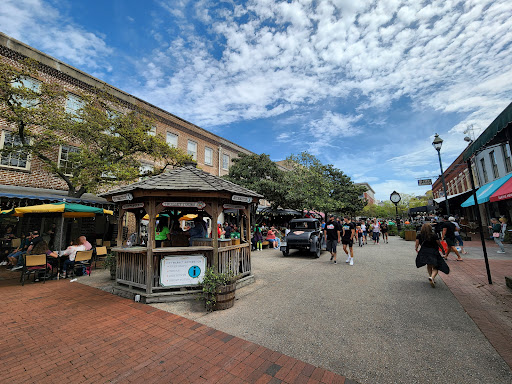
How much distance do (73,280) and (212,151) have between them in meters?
19.4

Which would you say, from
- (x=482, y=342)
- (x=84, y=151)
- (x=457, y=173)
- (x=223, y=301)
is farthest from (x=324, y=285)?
(x=457, y=173)

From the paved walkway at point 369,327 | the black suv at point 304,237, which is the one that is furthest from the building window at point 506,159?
the paved walkway at point 369,327

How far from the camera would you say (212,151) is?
25.8 metres

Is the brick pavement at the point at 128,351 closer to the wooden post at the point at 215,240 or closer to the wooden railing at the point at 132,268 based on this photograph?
the wooden railing at the point at 132,268

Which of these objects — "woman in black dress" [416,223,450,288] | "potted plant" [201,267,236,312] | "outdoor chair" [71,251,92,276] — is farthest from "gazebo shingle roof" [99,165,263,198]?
"woman in black dress" [416,223,450,288]

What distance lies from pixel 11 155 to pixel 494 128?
62.5 feet

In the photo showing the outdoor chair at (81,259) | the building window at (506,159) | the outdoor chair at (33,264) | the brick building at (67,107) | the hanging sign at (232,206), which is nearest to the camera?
the hanging sign at (232,206)

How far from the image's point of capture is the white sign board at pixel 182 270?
5844 millimetres

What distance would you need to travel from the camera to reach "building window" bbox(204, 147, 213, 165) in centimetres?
2474

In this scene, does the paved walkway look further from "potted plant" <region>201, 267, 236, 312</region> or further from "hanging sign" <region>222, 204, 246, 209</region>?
"hanging sign" <region>222, 204, 246, 209</region>

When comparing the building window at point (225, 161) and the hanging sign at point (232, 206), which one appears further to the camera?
the building window at point (225, 161)

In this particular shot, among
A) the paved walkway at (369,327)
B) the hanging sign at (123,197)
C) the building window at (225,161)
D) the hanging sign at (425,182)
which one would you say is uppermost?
the building window at (225,161)

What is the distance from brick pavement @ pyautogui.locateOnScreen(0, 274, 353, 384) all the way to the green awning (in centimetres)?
482

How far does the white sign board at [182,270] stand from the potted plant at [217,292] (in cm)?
68
